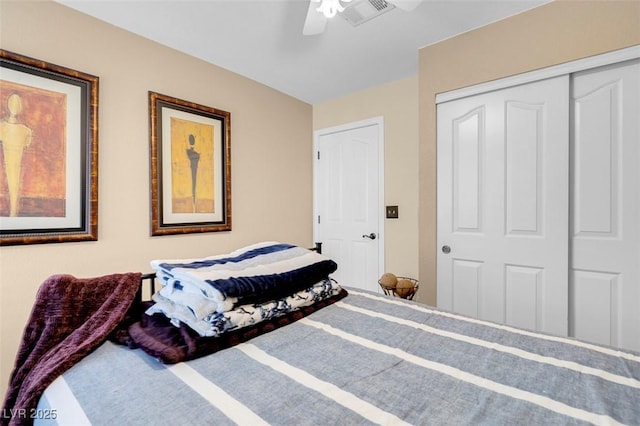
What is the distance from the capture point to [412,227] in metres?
2.79

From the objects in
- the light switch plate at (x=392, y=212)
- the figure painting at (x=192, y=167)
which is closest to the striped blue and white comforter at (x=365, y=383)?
the figure painting at (x=192, y=167)

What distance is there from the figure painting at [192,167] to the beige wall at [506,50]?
176 centimetres

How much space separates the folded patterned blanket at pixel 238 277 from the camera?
3.68ft

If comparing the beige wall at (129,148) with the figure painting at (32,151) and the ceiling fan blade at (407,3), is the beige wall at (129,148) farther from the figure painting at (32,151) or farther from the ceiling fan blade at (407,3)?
the ceiling fan blade at (407,3)

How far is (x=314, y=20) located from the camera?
1.64 metres

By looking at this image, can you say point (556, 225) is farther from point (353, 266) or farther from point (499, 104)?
point (353, 266)

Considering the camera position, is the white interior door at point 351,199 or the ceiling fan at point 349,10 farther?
the white interior door at point 351,199

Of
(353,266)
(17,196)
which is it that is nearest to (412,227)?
(353,266)

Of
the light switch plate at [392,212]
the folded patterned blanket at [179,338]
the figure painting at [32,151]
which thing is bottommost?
the folded patterned blanket at [179,338]

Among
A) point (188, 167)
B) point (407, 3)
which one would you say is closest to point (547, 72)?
point (407, 3)

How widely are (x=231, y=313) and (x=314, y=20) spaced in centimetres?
156

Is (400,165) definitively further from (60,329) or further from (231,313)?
(60,329)

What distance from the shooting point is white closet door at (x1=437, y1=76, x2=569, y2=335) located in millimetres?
1854

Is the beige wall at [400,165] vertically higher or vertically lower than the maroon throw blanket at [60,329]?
higher
